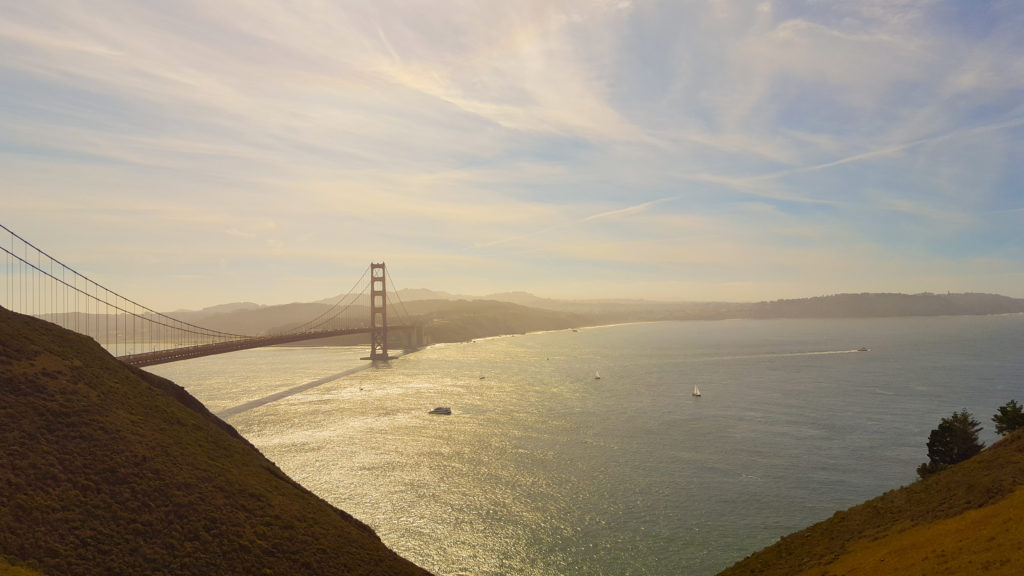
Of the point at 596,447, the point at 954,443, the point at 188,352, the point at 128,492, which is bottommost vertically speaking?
the point at 596,447

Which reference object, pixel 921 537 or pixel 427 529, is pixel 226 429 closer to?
pixel 427 529

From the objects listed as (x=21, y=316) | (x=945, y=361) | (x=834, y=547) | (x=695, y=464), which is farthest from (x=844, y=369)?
(x=21, y=316)

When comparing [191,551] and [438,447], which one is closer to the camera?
[191,551]

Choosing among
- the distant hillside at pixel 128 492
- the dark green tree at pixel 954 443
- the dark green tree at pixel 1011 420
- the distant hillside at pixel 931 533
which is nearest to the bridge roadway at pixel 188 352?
the distant hillside at pixel 128 492

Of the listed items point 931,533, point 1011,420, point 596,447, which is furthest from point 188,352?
point 1011,420

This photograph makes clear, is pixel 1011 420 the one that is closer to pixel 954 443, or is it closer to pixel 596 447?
pixel 954 443

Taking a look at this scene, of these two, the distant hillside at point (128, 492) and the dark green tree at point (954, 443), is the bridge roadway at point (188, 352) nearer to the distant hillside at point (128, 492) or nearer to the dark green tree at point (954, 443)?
the distant hillside at point (128, 492)

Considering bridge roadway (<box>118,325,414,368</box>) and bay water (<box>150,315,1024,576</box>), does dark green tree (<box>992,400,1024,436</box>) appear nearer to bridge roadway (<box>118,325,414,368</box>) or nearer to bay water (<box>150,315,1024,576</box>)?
bay water (<box>150,315,1024,576</box>)
